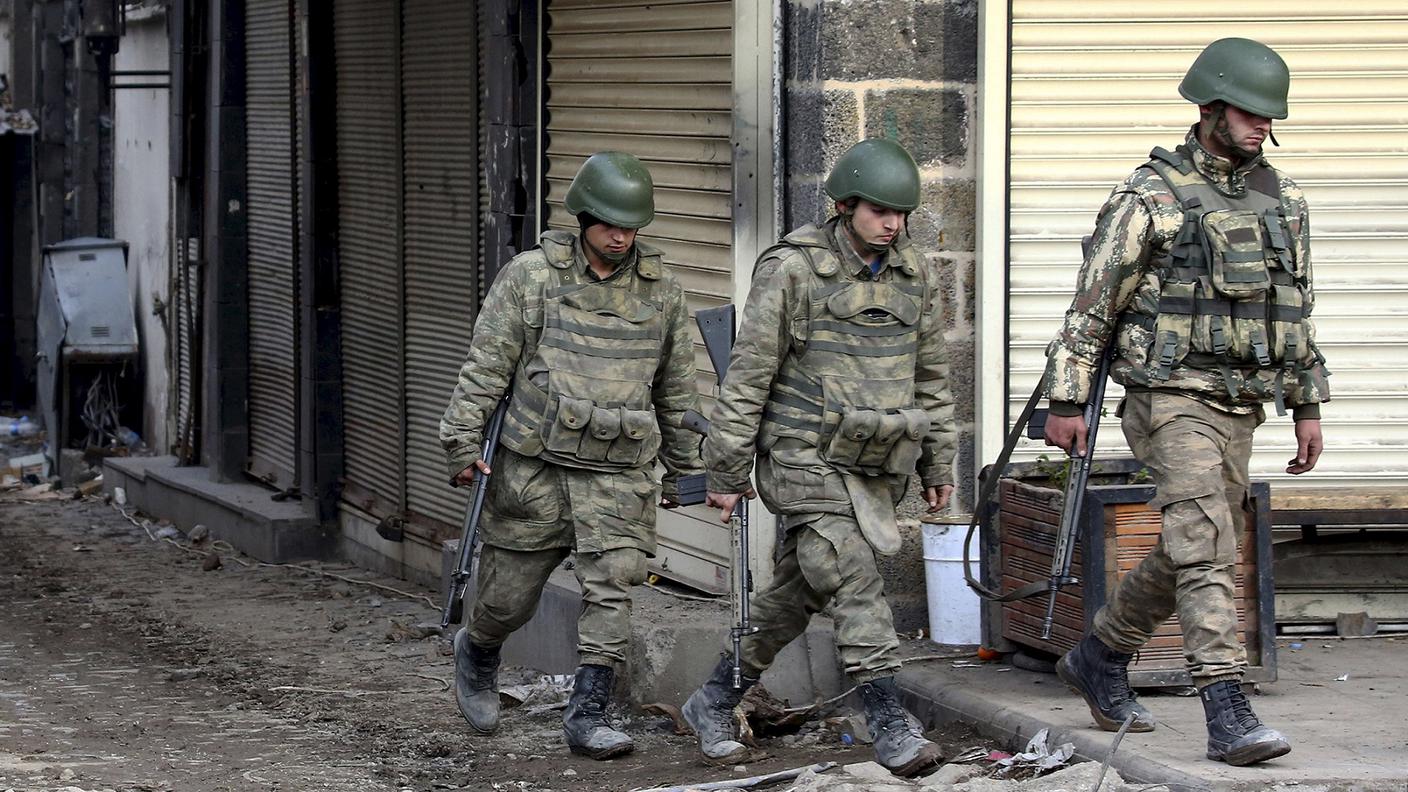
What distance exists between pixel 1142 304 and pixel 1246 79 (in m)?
0.66

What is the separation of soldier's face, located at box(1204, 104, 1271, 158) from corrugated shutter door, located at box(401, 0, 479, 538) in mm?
5108

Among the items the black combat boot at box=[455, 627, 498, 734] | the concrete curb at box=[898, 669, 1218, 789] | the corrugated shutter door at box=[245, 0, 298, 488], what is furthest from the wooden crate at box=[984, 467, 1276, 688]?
the corrugated shutter door at box=[245, 0, 298, 488]

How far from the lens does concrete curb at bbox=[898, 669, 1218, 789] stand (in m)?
5.41

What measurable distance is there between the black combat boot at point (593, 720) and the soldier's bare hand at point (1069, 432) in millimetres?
1720

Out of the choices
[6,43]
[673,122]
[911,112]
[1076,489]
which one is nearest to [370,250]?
[673,122]

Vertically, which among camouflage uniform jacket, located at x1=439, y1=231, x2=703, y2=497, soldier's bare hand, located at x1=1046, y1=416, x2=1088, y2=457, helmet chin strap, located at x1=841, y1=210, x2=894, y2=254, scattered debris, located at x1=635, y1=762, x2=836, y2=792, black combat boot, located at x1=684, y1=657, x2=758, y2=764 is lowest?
scattered debris, located at x1=635, y1=762, x2=836, y2=792

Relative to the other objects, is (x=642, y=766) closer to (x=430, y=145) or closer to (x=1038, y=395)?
(x=1038, y=395)

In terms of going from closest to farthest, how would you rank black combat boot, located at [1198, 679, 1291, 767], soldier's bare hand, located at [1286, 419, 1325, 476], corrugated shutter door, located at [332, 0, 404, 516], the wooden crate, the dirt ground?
1. black combat boot, located at [1198, 679, 1291, 767]
2. soldier's bare hand, located at [1286, 419, 1325, 476]
3. the wooden crate
4. the dirt ground
5. corrugated shutter door, located at [332, 0, 404, 516]

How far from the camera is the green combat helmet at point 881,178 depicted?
232 inches

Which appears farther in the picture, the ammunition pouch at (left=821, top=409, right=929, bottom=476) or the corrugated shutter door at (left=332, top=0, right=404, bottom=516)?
the corrugated shutter door at (left=332, top=0, right=404, bottom=516)

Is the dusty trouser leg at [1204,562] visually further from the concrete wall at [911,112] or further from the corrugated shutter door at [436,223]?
the corrugated shutter door at [436,223]

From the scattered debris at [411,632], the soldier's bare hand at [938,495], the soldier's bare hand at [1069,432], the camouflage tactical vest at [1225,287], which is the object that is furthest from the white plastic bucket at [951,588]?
the scattered debris at [411,632]

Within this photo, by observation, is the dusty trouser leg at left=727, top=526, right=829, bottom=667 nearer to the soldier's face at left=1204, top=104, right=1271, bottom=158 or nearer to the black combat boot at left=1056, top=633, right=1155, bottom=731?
the black combat boot at left=1056, top=633, right=1155, bottom=731

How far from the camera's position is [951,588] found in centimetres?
717
